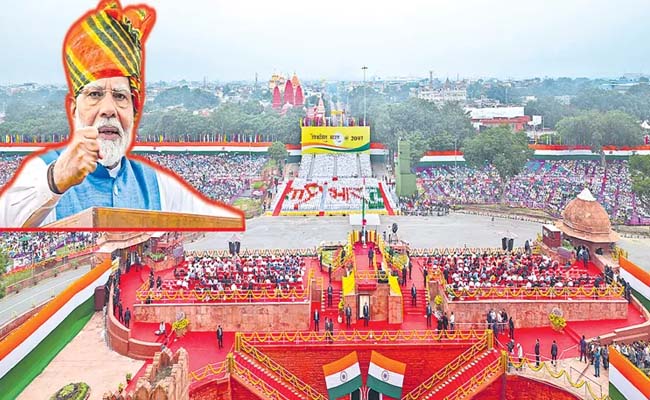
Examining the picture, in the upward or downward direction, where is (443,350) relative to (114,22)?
downward

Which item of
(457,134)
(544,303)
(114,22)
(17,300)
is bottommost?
(17,300)

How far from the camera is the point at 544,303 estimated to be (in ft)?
54.6

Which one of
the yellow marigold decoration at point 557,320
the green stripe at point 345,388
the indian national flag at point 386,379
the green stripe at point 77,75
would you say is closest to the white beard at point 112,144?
the green stripe at point 77,75

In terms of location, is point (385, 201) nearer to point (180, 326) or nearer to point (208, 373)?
point (180, 326)

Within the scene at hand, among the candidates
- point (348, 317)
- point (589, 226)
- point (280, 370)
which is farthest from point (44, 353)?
point (589, 226)

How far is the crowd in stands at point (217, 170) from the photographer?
4141 cm

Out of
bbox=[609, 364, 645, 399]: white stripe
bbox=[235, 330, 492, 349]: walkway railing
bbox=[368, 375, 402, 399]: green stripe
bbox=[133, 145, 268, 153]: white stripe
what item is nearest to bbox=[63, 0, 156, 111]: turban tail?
bbox=[235, 330, 492, 349]: walkway railing

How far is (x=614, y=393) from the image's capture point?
12.3m

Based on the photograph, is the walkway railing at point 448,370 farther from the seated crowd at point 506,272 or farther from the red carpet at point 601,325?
the red carpet at point 601,325

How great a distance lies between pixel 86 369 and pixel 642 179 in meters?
30.6

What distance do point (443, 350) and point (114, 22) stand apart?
1093 centimetres

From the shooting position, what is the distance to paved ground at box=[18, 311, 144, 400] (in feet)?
45.8

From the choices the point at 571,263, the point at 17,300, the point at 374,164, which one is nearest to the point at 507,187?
the point at 374,164

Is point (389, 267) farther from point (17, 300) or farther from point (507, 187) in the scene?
point (507, 187)
